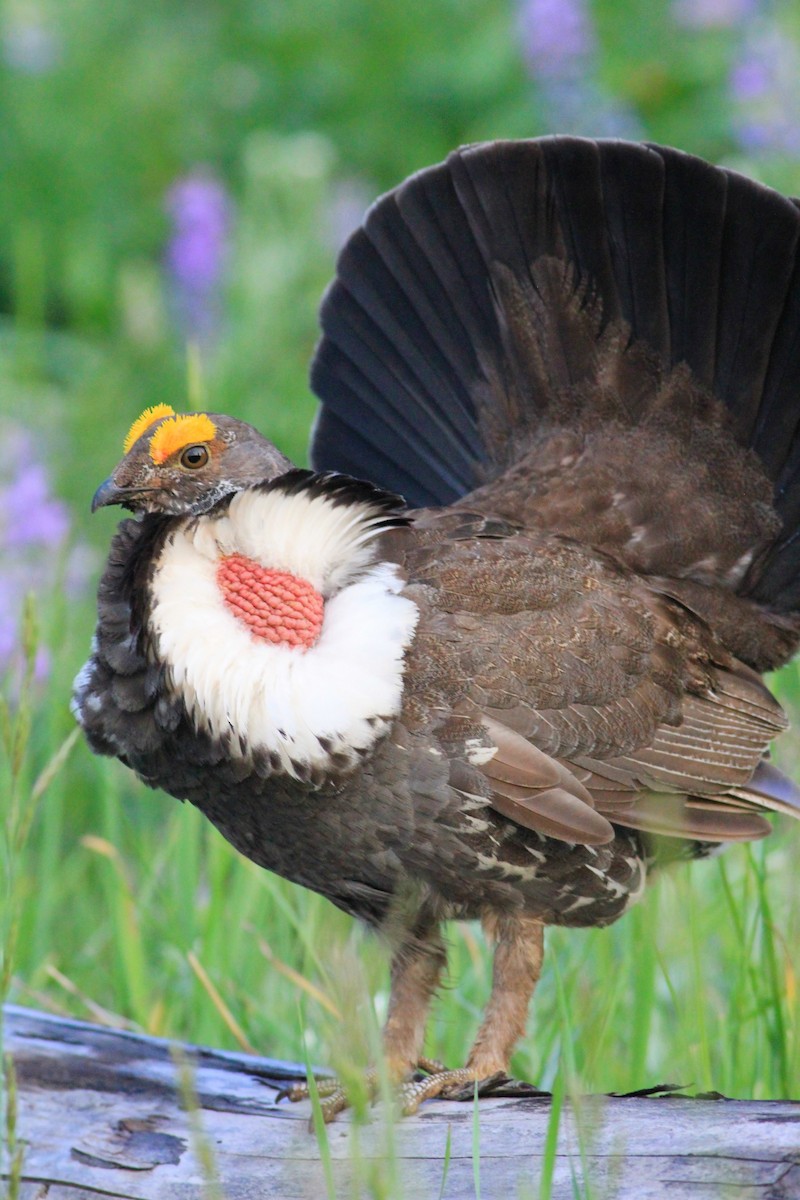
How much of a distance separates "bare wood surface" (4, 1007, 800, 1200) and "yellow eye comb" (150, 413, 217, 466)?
1040mm

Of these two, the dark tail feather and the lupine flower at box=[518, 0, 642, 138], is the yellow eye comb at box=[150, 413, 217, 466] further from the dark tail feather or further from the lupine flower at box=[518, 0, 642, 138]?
the lupine flower at box=[518, 0, 642, 138]

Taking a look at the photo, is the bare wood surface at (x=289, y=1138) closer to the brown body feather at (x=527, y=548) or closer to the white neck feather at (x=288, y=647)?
the brown body feather at (x=527, y=548)

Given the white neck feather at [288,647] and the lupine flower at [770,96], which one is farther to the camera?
the lupine flower at [770,96]

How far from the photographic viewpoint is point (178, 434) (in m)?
2.88

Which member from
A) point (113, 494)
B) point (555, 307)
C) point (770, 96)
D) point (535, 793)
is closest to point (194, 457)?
point (113, 494)

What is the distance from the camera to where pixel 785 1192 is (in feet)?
7.02

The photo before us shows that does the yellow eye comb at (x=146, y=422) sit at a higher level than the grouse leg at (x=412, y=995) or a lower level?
higher

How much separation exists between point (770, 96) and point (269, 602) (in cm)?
322

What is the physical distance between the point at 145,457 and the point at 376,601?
45cm

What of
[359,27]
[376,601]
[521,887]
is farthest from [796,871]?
[359,27]

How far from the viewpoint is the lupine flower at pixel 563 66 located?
6.33 m

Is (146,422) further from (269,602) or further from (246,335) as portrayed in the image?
(246,335)

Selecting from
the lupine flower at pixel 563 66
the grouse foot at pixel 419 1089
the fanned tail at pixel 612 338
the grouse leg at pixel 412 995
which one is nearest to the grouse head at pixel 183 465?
the fanned tail at pixel 612 338

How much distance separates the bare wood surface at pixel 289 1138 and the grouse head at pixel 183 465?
0.96 metres
